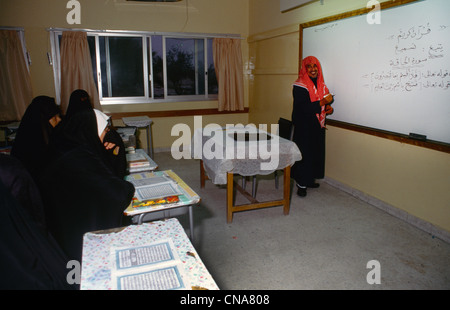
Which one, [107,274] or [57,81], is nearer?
[107,274]

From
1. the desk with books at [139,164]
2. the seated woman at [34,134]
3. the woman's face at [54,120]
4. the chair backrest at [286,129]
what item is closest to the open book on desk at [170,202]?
the desk with books at [139,164]

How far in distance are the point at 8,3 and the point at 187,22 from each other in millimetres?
2600

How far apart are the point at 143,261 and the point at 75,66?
186 inches

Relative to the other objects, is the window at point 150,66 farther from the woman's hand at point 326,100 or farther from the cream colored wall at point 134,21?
the woman's hand at point 326,100

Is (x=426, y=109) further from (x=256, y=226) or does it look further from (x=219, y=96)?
(x=219, y=96)

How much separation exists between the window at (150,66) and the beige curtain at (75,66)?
0.19 meters

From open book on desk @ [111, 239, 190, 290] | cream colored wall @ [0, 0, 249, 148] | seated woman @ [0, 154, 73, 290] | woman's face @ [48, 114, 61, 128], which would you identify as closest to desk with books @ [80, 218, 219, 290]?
open book on desk @ [111, 239, 190, 290]

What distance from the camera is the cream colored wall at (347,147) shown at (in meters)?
2.83

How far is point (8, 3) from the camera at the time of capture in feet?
15.9

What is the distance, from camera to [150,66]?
5.63 meters

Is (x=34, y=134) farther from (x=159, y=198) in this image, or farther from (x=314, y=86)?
(x=314, y=86)

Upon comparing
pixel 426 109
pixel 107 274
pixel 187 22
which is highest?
pixel 187 22

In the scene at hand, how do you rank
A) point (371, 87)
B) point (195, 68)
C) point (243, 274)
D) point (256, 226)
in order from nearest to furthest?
point (243, 274)
point (256, 226)
point (371, 87)
point (195, 68)

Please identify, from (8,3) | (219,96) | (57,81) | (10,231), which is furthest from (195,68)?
(10,231)
